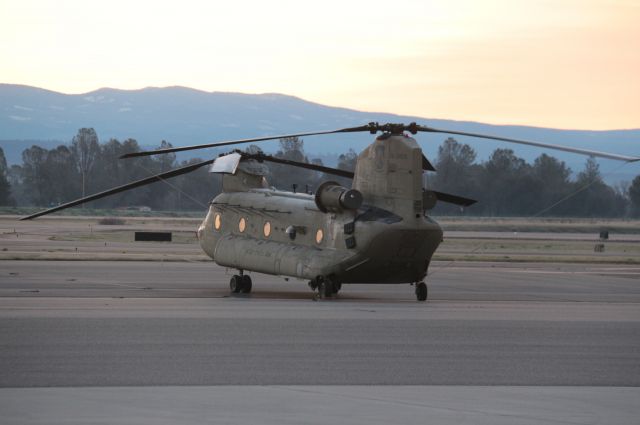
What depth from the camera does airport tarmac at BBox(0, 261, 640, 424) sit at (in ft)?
39.5

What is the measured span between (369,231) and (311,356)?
12271mm

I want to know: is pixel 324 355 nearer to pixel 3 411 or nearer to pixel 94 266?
pixel 3 411

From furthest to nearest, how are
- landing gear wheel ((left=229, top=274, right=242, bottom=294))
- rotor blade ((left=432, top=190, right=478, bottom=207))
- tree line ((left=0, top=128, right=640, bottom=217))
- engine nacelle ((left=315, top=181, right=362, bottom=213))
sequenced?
tree line ((left=0, top=128, right=640, bottom=217)) < landing gear wheel ((left=229, top=274, right=242, bottom=294)) < rotor blade ((left=432, top=190, right=478, bottom=207)) < engine nacelle ((left=315, top=181, right=362, bottom=213))

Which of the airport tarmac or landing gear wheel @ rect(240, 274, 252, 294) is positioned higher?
the airport tarmac

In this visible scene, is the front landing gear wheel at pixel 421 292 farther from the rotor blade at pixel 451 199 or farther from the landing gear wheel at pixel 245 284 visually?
the landing gear wheel at pixel 245 284

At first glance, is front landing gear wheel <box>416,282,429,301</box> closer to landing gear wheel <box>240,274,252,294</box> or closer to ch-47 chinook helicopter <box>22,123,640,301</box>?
ch-47 chinook helicopter <box>22,123,640,301</box>

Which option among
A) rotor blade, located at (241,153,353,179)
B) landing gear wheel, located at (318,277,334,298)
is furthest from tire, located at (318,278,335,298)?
rotor blade, located at (241,153,353,179)

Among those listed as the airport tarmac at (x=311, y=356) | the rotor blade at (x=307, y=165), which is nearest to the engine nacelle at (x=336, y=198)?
the rotor blade at (x=307, y=165)

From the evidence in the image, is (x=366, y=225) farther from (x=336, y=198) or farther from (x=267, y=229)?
(x=267, y=229)

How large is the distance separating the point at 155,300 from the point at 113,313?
157 inches

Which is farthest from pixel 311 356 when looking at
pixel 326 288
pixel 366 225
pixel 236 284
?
pixel 236 284

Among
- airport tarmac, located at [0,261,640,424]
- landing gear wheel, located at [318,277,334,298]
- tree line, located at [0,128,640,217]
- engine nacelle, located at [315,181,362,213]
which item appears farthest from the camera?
tree line, located at [0,128,640,217]

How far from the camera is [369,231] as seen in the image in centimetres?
2891

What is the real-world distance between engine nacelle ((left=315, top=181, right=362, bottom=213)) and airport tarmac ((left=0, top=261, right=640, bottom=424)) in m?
2.34
